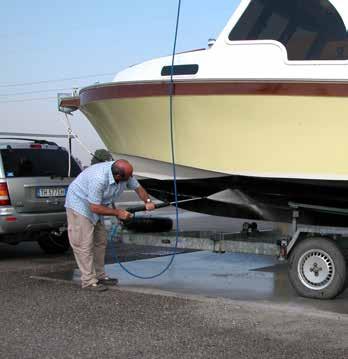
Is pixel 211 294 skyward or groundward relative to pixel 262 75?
groundward

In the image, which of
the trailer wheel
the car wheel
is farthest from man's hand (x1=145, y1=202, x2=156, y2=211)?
the car wheel

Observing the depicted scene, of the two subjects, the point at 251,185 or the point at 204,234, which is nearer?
the point at 251,185

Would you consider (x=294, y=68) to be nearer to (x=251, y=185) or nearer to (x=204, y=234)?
(x=251, y=185)

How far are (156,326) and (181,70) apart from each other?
8.96 ft

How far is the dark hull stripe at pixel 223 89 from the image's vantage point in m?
6.15

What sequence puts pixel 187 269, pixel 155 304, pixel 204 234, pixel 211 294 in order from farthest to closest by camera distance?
pixel 187 269
pixel 204 234
pixel 211 294
pixel 155 304

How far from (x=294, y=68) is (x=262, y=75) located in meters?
0.31

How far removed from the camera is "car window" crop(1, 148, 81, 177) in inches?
350

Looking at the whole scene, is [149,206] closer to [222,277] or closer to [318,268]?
[222,277]

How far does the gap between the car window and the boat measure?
79.7 inches

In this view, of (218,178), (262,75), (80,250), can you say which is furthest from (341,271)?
(80,250)

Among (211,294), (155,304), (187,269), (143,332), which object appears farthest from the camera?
(187,269)

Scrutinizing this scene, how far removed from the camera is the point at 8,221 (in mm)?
8562

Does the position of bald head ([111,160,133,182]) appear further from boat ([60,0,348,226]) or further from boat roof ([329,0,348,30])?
boat roof ([329,0,348,30])
